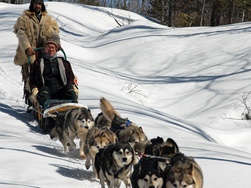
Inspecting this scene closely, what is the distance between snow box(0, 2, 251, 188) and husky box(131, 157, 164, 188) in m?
0.79

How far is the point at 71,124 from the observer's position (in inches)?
241

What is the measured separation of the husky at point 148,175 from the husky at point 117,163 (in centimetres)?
30

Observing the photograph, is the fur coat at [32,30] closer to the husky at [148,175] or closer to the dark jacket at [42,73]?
the dark jacket at [42,73]

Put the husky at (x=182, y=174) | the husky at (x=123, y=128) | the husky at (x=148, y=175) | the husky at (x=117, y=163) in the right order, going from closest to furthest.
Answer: the husky at (x=182, y=174) → the husky at (x=148, y=175) → the husky at (x=117, y=163) → the husky at (x=123, y=128)

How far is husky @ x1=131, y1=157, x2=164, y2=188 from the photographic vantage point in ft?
13.4

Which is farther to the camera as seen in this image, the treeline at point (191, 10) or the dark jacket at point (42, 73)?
the treeline at point (191, 10)

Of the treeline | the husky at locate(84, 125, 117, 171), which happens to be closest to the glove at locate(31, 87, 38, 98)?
the husky at locate(84, 125, 117, 171)

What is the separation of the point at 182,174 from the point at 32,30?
5417 millimetres

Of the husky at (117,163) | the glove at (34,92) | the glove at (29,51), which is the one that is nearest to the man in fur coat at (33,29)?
the glove at (29,51)

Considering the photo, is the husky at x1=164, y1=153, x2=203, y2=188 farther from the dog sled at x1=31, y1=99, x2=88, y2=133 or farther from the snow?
the dog sled at x1=31, y1=99, x2=88, y2=133

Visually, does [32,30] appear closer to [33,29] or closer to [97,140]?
[33,29]

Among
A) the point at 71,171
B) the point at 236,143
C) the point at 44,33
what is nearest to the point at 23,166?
the point at 71,171

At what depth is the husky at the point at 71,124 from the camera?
601 centimetres

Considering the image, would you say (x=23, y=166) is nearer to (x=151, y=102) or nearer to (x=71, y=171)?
(x=71, y=171)
